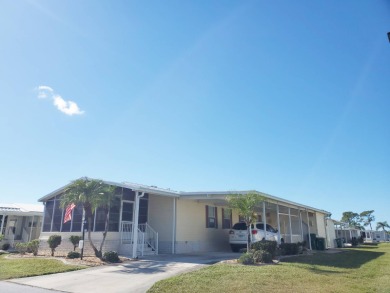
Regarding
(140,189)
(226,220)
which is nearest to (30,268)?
(140,189)

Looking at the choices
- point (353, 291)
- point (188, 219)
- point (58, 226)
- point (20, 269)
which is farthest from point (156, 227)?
point (353, 291)

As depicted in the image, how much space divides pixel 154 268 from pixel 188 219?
24.1 ft

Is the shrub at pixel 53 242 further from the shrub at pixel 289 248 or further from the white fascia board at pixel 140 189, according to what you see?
the shrub at pixel 289 248

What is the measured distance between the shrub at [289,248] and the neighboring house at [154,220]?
1.67 metres

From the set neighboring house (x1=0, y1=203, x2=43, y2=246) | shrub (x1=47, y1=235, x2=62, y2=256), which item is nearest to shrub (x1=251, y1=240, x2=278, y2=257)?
shrub (x1=47, y1=235, x2=62, y2=256)

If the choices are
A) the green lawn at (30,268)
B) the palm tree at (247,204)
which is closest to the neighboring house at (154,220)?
the palm tree at (247,204)

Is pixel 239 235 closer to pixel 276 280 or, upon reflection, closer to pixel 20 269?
pixel 276 280

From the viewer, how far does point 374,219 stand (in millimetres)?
98188

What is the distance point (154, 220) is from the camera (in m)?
19.1

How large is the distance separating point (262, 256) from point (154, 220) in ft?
25.7

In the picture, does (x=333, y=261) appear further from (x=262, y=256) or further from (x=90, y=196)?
(x=90, y=196)

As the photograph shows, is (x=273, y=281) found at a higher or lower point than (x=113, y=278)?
higher

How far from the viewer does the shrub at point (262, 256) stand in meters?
13.2

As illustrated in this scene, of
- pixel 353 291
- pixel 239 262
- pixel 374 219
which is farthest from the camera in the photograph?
pixel 374 219
